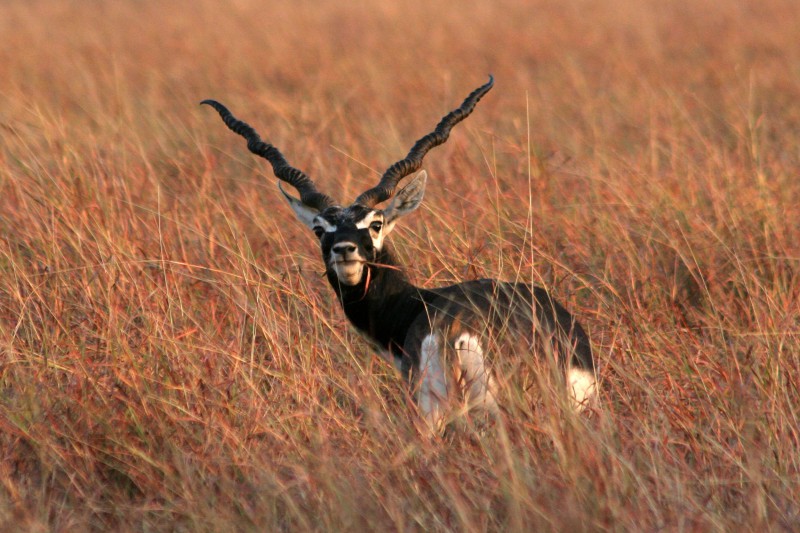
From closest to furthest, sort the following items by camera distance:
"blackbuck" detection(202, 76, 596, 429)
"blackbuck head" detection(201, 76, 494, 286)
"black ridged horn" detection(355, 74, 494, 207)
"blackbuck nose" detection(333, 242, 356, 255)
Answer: "blackbuck" detection(202, 76, 596, 429) → "blackbuck nose" detection(333, 242, 356, 255) → "blackbuck head" detection(201, 76, 494, 286) → "black ridged horn" detection(355, 74, 494, 207)

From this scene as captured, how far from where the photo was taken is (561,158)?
982cm

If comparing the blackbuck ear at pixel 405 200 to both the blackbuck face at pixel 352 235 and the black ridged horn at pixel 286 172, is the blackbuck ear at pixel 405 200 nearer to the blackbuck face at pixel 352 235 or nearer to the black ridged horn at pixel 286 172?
the blackbuck face at pixel 352 235

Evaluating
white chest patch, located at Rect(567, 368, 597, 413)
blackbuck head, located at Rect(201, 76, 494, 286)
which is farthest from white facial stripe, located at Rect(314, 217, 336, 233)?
white chest patch, located at Rect(567, 368, 597, 413)

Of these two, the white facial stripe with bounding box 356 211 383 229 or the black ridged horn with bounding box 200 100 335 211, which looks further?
the black ridged horn with bounding box 200 100 335 211

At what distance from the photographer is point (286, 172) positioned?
234 inches

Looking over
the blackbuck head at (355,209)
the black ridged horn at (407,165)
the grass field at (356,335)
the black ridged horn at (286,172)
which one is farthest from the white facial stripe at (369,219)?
the grass field at (356,335)

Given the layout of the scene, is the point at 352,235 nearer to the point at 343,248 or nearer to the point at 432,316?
the point at 343,248

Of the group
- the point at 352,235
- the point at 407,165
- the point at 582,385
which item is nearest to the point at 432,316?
the point at 352,235

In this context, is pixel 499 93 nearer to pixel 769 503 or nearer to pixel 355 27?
pixel 355 27

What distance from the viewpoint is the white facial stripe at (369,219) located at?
5.37 m

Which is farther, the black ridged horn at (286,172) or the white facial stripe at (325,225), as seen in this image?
the black ridged horn at (286,172)

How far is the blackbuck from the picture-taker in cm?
487

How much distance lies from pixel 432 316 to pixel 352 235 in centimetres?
52

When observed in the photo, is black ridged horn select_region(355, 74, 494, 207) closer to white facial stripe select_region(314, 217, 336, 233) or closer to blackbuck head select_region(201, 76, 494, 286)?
blackbuck head select_region(201, 76, 494, 286)
